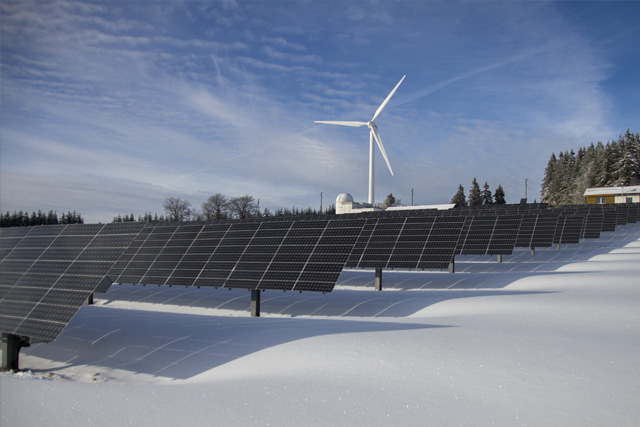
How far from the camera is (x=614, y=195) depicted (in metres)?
102

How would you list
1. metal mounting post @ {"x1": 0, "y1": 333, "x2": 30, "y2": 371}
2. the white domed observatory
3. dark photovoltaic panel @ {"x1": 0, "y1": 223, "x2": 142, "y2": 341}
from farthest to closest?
the white domed observatory, metal mounting post @ {"x1": 0, "y1": 333, "x2": 30, "y2": 371}, dark photovoltaic panel @ {"x1": 0, "y1": 223, "x2": 142, "y2": 341}

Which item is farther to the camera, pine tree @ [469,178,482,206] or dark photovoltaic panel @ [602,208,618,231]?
pine tree @ [469,178,482,206]

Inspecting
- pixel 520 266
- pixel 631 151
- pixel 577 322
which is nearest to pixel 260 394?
pixel 577 322

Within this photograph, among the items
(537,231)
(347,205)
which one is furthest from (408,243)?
(347,205)

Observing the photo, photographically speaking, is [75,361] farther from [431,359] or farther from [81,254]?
[431,359]

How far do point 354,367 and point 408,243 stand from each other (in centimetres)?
1503

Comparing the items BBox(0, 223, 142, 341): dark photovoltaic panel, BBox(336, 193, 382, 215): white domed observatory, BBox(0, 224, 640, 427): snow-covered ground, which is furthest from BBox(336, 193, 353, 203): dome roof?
BBox(0, 223, 142, 341): dark photovoltaic panel

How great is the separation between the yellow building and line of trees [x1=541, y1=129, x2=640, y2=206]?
20.9 m

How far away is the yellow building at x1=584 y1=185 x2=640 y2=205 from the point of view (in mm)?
97938

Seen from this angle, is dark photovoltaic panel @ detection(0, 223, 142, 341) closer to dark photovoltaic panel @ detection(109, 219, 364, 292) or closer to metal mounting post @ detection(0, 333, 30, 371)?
metal mounting post @ detection(0, 333, 30, 371)

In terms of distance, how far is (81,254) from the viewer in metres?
13.7

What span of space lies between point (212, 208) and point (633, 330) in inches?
5208

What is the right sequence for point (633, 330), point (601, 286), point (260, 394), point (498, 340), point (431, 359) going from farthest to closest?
1. point (601, 286)
2. point (633, 330)
3. point (498, 340)
4. point (431, 359)
5. point (260, 394)

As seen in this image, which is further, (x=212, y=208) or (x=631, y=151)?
(x=212, y=208)
